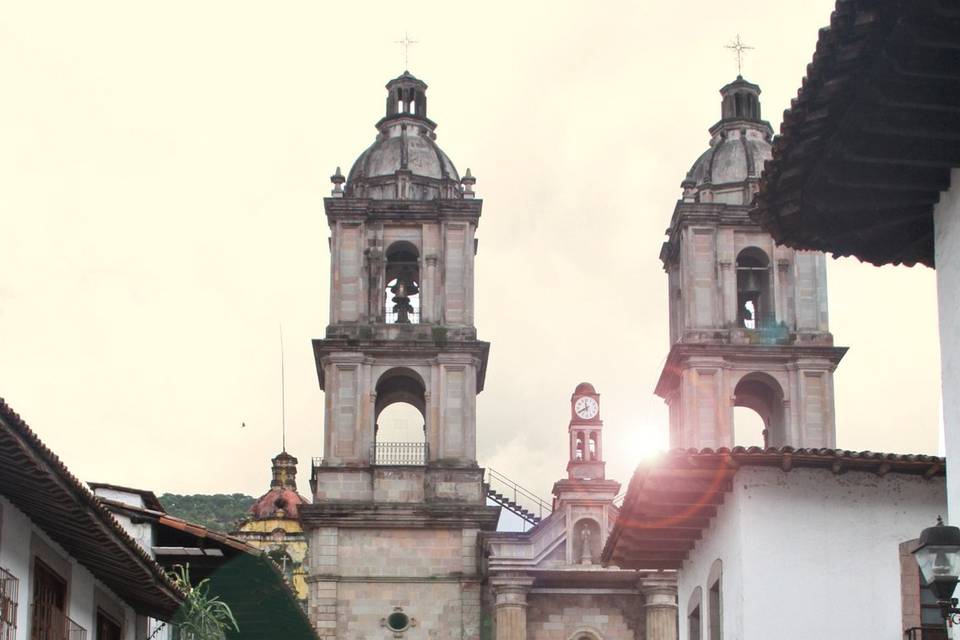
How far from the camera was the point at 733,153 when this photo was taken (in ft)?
164

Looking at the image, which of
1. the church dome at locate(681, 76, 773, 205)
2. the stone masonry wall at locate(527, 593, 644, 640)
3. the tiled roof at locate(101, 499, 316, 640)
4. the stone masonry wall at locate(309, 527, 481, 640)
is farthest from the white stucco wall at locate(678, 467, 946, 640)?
the stone masonry wall at locate(527, 593, 644, 640)

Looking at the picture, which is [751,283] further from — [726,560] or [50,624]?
[50,624]

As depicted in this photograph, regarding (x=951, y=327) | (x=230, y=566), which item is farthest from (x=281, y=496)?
(x=951, y=327)

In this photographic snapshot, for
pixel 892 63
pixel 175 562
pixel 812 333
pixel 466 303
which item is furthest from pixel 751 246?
pixel 892 63

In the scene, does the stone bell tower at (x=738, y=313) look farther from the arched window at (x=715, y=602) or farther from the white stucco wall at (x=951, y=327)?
the white stucco wall at (x=951, y=327)

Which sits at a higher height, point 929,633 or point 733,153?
point 733,153

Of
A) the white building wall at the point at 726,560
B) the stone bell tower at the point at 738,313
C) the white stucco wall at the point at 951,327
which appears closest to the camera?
the white stucco wall at the point at 951,327

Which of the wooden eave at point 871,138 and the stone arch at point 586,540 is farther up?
the stone arch at point 586,540

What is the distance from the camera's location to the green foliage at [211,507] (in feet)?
316

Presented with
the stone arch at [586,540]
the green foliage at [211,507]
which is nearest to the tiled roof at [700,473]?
the stone arch at [586,540]

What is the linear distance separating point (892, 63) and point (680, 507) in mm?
10118

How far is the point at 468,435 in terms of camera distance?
48562 mm

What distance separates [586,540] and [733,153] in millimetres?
10513

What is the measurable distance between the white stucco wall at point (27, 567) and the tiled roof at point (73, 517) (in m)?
0.09
